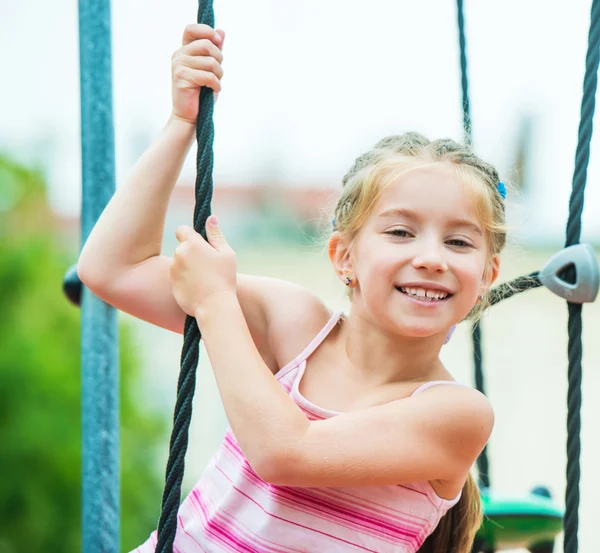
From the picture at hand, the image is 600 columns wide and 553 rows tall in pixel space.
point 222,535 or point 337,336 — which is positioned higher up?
point 337,336

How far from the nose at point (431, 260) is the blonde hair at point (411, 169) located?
8 centimetres

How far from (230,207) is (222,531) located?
1061 centimetres

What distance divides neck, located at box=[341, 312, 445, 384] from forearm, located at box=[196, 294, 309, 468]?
16cm

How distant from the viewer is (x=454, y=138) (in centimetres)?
109

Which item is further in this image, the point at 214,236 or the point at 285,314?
the point at 285,314

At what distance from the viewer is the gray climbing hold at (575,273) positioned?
3.48ft

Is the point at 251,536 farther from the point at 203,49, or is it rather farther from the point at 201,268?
the point at 203,49

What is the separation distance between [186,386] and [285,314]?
0.20m

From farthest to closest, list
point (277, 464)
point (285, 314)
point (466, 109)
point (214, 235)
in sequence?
point (466, 109)
point (285, 314)
point (214, 235)
point (277, 464)

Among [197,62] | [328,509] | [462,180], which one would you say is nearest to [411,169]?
[462,180]

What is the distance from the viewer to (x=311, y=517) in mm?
949

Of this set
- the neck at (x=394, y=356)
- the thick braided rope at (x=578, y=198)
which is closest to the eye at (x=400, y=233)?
the neck at (x=394, y=356)

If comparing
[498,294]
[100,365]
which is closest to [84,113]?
[100,365]

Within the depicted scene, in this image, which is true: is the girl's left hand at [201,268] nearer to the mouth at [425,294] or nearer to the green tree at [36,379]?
the mouth at [425,294]
